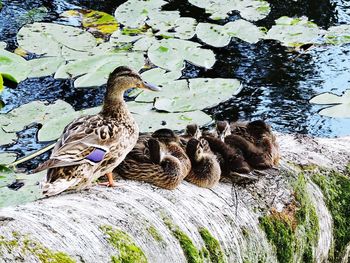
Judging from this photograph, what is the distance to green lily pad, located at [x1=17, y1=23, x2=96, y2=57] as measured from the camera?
601 centimetres

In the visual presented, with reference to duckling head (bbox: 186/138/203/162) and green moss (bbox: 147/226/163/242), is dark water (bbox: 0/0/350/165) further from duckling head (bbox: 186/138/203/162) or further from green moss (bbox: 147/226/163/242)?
green moss (bbox: 147/226/163/242)

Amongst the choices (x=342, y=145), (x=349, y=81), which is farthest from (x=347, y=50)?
(x=342, y=145)

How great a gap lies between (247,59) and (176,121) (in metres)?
1.58

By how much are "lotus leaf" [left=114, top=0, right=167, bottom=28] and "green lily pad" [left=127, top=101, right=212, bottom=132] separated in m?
1.46

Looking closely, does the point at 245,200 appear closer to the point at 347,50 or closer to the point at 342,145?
the point at 342,145

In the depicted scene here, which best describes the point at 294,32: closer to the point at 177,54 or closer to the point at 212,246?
the point at 177,54

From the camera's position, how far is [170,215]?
356 centimetres

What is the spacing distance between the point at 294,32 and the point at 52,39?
1.98 meters

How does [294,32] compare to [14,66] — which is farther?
[294,32]

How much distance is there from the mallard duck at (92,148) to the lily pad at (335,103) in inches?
78.6

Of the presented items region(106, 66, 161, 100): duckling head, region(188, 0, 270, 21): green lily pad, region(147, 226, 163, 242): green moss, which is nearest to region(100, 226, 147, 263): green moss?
region(147, 226, 163, 242): green moss

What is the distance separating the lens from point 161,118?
5.14 m

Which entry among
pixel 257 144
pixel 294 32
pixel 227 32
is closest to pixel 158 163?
pixel 257 144

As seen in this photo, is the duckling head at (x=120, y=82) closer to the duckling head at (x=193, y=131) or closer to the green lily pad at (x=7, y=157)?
the duckling head at (x=193, y=131)
